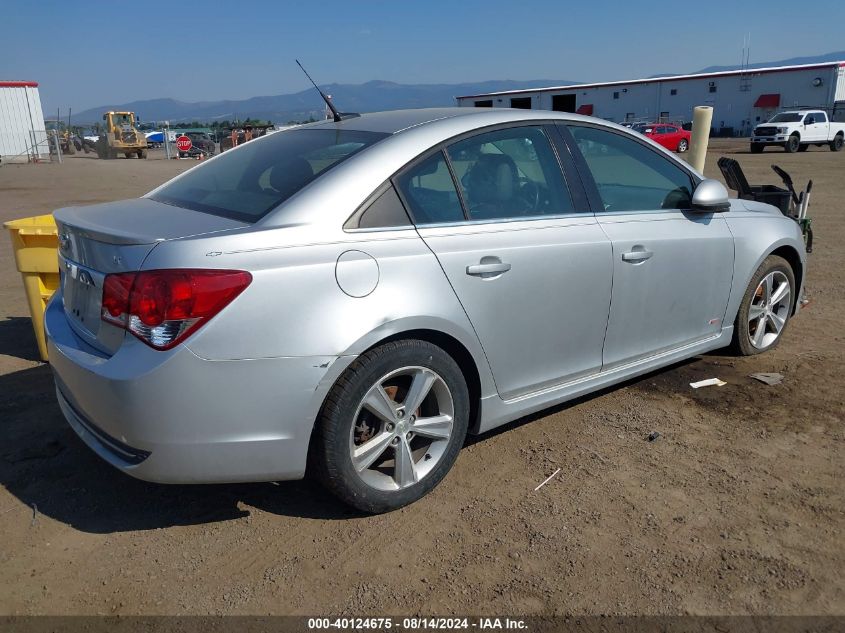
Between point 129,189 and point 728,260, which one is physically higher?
point 728,260

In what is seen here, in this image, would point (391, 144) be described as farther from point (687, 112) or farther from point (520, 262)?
point (687, 112)

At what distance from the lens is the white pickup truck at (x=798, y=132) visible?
103ft

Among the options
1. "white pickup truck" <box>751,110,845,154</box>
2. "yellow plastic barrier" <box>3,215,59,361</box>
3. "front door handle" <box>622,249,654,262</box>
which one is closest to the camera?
"front door handle" <box>622,249,654,262</box>

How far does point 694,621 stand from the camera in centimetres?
244

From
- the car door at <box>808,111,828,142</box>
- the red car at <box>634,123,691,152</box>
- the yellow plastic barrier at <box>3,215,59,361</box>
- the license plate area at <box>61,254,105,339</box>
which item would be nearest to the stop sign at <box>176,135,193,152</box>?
the red car at <box>634,123,691,152</box>

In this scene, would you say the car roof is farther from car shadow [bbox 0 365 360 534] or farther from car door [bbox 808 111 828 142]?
car door [bbox 808 111 828 142]

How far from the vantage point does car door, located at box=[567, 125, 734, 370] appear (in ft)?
12.3

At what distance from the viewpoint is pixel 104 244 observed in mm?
2748

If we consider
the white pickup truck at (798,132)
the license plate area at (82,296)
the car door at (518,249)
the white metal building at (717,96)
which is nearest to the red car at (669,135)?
the white pickup truck at (798,132)

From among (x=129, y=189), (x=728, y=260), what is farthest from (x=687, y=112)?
(x=728, y=260)

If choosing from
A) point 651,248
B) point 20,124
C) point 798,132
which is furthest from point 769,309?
point 20,124

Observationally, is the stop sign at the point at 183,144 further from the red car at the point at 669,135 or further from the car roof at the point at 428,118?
the car roof at the point at 428,118

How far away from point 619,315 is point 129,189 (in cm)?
2003

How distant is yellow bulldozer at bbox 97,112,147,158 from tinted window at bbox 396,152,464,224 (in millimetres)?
46583
